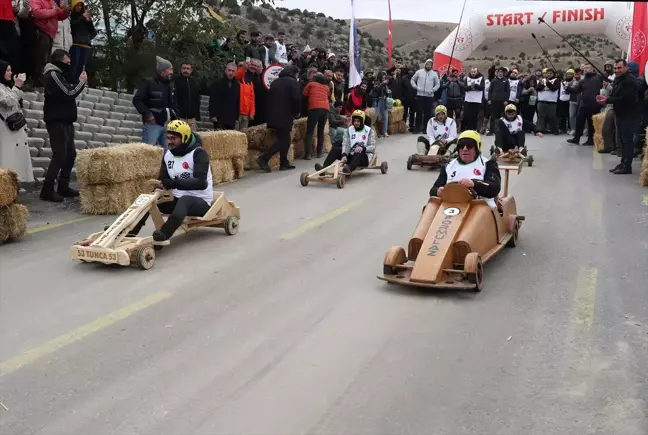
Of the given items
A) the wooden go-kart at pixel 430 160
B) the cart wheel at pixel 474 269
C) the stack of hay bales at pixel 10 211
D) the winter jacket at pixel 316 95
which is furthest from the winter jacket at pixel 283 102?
the cart wheel at pixel 474 269

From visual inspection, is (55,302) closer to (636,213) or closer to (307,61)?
(636,213)

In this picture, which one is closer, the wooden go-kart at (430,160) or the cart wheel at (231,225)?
the cart wheel at (231,225)

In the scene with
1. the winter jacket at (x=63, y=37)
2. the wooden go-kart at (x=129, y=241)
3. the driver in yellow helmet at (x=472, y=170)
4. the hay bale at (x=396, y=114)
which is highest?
the winter jacket at (x=63, y=37)

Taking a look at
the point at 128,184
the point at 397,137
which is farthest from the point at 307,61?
the point at 128,184

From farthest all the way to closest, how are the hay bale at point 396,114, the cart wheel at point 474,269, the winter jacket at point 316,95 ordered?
the hay bale at point 396,114 < the winter jacket at point 316,95 < the cart wheel at point 474,269

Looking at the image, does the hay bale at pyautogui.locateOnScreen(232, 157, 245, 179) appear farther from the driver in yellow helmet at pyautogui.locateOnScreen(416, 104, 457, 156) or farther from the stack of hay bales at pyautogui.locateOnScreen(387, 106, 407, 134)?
the stack of hay bales at pyautogui.locateOnScreen(387, 106, 407, 134)

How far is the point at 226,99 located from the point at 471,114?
899 cm

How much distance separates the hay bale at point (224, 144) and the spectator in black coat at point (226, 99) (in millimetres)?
1358

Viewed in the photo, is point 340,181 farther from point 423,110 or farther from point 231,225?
point 423,110

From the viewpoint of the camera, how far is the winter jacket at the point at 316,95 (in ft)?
52.3

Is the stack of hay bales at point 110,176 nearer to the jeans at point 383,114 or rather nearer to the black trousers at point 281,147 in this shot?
the black trousers at point 281,147

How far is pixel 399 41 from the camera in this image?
9444 cm

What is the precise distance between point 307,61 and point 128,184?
11.7 metres

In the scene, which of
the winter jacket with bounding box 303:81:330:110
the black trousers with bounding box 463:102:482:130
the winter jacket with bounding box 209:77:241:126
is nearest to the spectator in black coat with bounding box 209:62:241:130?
the winter jacket with bounding box 209:77:241:126
